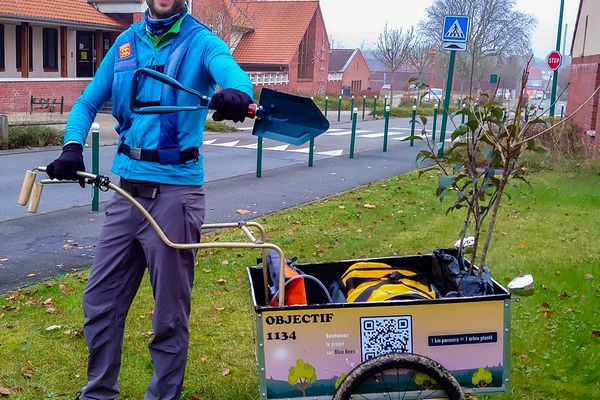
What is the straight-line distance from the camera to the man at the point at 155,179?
135 inches

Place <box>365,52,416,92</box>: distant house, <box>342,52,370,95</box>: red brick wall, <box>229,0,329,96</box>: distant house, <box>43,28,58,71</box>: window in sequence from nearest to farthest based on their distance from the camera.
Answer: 1. <box>43,28,58,71</box>: window
2. <box>229,0,329,96</box>: distant house
3. <box>342,52,370,95</box>: red brick wall
4. <box>365,52,416,92</box>: distant house

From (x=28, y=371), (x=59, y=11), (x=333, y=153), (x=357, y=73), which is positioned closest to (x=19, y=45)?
(x=59, y=11)

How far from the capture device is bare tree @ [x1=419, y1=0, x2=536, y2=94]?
63.2 meters

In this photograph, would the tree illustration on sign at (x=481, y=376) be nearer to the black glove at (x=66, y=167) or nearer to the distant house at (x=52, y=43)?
the black glove at (x=66, y=167)

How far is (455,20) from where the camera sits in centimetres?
1573

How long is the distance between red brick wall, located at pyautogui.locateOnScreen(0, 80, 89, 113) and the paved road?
9.31 m

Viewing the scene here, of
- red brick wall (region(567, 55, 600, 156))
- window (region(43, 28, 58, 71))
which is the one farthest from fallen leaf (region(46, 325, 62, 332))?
window (region(43, 28, 58, 71))

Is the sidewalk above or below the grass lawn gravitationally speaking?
below

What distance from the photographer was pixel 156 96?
3.40m

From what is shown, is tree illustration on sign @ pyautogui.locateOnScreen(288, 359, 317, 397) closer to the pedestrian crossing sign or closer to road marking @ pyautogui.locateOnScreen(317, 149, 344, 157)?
the pedestrian crossing sign

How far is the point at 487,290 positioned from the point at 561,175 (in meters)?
11.1

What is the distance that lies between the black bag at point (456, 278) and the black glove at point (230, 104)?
1357 mm

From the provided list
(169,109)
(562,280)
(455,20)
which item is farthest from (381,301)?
(455,20)

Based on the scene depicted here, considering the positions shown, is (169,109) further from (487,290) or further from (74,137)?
(487,290)
